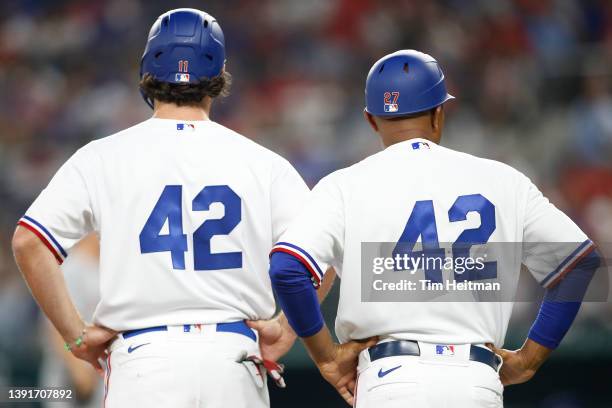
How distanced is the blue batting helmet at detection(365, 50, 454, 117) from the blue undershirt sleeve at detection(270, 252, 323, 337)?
74 cm

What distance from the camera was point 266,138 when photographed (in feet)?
32.7

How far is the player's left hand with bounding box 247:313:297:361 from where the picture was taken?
13.1ft

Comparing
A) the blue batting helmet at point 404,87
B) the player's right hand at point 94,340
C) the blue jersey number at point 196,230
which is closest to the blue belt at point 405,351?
the blue jersey number at point 196,230

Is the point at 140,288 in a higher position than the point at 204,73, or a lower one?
lower

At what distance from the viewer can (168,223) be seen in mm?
3861

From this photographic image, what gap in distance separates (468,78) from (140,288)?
21.4 feet

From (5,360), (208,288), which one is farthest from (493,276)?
(5,360)

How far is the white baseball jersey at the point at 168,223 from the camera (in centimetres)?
382

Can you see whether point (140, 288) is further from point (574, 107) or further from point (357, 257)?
point (574, 107)

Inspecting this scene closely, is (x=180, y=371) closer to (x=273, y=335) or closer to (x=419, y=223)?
(x=273, y=335)

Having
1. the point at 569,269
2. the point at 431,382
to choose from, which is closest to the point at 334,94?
the point at 569,269

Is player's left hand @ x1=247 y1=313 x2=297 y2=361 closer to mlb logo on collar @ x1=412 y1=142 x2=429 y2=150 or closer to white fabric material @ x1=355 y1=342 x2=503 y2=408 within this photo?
white fabric material @ x1=355 y1=342 x2=503 y2=408

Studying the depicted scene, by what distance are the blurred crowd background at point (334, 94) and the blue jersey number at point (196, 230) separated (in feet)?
13.5

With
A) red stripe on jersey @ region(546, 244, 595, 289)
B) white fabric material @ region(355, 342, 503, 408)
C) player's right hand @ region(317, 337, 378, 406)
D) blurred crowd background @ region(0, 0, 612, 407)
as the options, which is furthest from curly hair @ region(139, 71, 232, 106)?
blurred crowd background @ region(0, 0, 612, 407)
